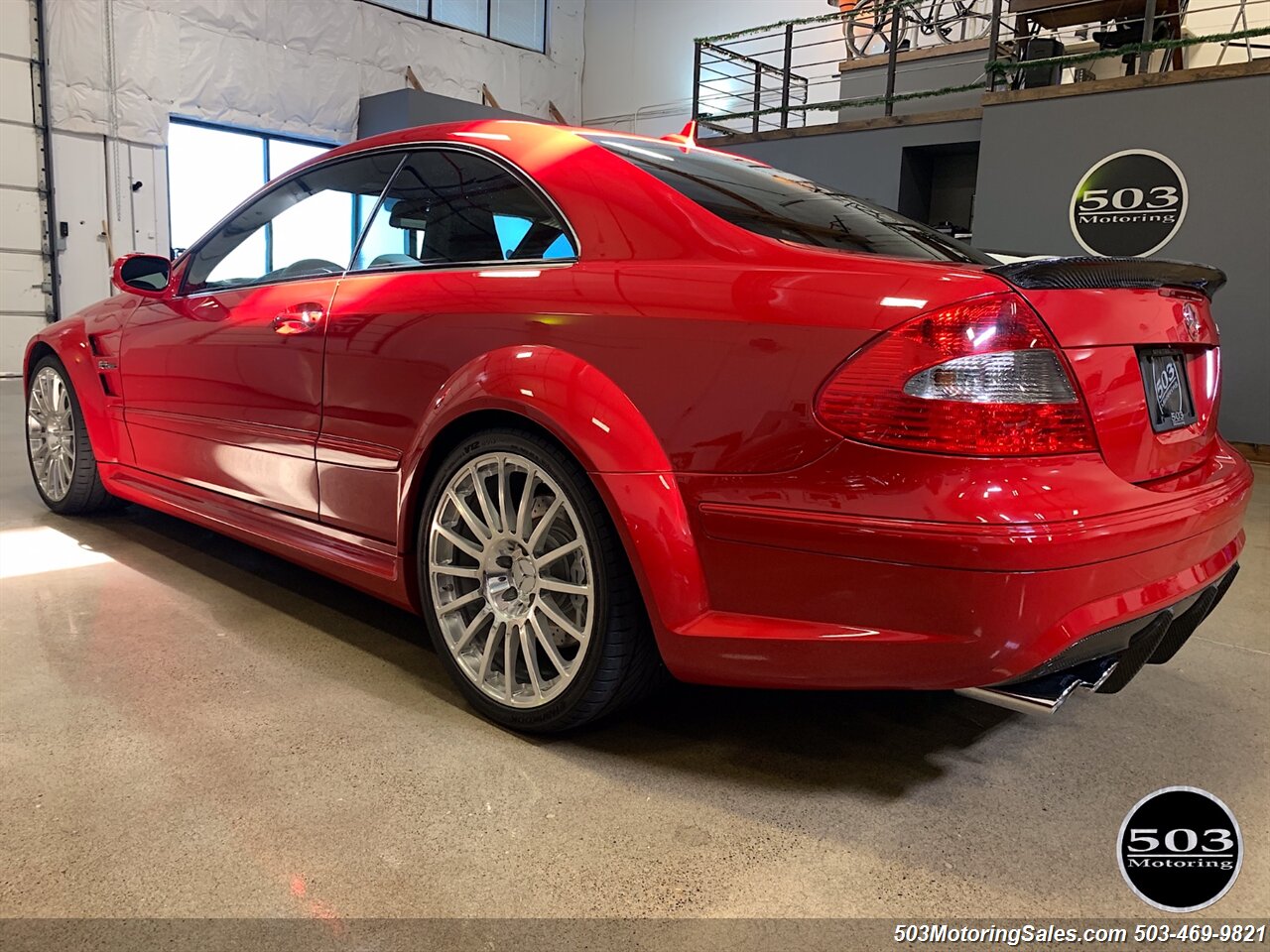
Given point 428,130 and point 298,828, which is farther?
point 428,130

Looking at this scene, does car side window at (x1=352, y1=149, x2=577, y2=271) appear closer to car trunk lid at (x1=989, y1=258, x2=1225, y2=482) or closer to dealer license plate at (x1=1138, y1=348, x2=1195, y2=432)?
car trunk lid at (x1=989, y1=258, x2=1225, y2=482)

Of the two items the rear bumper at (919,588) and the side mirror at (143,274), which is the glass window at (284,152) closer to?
the side mirror at (143,274)

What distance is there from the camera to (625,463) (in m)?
1.57

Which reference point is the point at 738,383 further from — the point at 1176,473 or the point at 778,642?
the point at 1176,473

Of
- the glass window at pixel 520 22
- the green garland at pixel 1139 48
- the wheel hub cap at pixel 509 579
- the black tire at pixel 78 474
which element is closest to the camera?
the wheel hub cap at pixel 509 579

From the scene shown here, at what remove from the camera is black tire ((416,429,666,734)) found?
1.63 meters

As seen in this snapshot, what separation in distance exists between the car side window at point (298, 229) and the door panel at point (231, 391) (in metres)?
0.07

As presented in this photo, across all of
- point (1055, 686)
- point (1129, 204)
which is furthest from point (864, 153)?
point (1055, 686)

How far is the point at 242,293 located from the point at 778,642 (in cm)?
180

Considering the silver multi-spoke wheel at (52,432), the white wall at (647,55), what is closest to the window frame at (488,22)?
the white wall at (647,55)

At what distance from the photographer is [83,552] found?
304 centimetres

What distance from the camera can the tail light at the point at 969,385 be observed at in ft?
4.42

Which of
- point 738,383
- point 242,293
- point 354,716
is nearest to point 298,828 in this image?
point 354,716

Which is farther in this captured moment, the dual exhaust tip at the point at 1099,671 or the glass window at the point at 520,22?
the glass window at the point at 520,22
